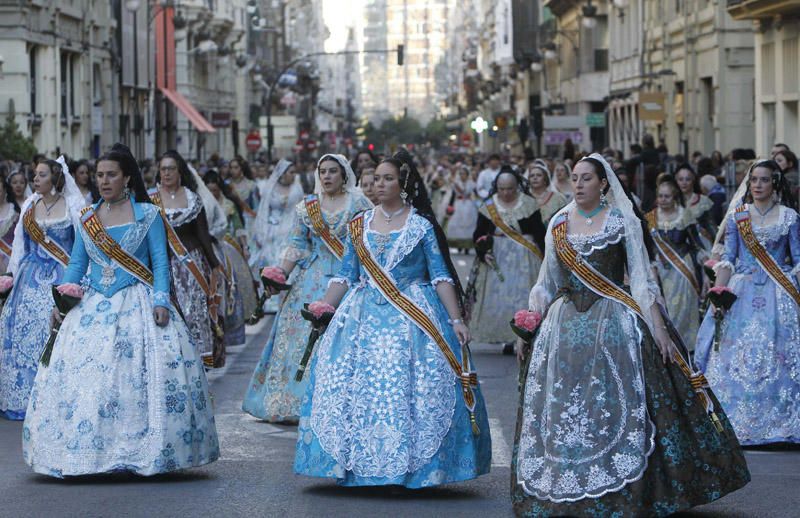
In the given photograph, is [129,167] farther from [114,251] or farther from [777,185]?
[777,185]

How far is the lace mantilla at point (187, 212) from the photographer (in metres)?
13.4

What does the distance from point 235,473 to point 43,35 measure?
31767 millimetres

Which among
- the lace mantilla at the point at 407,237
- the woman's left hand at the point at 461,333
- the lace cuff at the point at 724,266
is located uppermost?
the lace mantilla at the point at 407,237

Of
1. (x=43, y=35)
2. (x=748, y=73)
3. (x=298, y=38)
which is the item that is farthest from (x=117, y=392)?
(x=298, y=38)

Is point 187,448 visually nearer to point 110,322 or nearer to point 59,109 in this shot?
point 110,322

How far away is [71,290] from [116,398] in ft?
1.93

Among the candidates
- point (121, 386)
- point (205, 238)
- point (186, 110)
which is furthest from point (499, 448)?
point (186, 110)

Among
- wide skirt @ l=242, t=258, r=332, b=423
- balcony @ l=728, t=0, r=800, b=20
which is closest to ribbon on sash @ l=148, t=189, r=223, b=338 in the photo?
wide skirt @ l=242, t=258, r=332, b=423

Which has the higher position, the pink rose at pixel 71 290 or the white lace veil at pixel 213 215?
the white lace veil at pixel 213 215

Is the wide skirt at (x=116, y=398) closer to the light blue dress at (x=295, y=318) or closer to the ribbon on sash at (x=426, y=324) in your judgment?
the ribbon on sash at (x=426, y=324)

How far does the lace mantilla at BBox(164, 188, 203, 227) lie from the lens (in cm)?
1343

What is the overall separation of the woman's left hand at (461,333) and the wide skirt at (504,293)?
7.86 meters

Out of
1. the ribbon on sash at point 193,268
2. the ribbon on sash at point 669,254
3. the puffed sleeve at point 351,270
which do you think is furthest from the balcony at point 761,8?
the puffed sleeve at point 351,270

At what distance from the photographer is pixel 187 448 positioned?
30.1 feet
